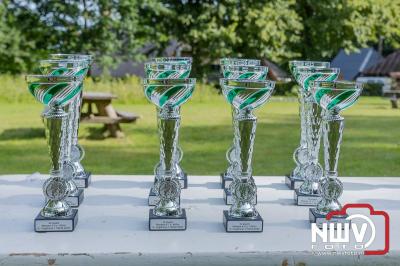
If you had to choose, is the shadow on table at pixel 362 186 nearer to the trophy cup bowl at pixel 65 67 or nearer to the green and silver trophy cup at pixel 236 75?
the green and silver trophy cup at pixel 236 75

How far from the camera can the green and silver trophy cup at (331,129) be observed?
1.23m

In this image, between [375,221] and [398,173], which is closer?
[375,221]

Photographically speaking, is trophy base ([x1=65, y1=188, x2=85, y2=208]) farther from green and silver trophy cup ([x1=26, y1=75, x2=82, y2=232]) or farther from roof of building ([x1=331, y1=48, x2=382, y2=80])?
roof of building ([x1=331, y1=48, x2=382, y2=80])

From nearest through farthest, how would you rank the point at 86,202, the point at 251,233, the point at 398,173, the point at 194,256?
the point at 194,256
the point at 251,233
the point at 86,202
the point at 398,173

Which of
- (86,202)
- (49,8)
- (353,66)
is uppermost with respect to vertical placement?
(353,66)

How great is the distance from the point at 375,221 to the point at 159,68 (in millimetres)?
706

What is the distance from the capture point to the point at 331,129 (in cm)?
129

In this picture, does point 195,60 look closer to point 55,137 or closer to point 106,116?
point 106,116

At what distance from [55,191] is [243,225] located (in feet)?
1.36

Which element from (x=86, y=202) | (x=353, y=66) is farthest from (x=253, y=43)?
(x=86, y=202)

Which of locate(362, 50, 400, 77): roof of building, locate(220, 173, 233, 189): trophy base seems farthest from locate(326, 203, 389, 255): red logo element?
locate(362, 50, 400, 77): roof of building

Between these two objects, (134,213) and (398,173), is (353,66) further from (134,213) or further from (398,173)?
(134,213)

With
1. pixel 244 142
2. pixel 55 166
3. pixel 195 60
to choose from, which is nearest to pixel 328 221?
pixel 244 142

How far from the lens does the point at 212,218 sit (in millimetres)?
1331
